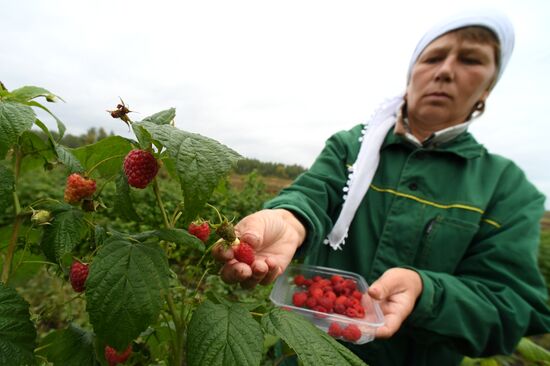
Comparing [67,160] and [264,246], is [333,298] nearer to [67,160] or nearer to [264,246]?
[264,246]

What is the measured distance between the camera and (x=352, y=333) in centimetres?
95

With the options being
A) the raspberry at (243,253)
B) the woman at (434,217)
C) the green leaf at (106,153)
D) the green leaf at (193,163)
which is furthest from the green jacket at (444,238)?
the green leaf at (193,163)

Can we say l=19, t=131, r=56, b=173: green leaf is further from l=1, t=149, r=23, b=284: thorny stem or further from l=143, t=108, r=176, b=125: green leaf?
l=143, t=108, r=176, b=125: green leaf

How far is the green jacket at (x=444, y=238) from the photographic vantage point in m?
1.04

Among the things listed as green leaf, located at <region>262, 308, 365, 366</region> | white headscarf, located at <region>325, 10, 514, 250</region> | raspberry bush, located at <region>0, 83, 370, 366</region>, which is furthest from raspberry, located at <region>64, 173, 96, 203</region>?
white headscarf, located at <region>325, 10, 514, 250</region>

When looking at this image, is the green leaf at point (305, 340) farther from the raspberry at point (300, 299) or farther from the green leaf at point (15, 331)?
the raspberry at point (300, 299)

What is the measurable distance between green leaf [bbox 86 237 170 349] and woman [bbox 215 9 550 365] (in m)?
0.46

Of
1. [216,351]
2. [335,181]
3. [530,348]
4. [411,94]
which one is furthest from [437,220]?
[216,351]

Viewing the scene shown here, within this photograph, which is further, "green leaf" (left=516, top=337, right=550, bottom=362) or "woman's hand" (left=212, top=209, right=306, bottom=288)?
"green leaf" (left=516, top=337, right=550, bottom=362)

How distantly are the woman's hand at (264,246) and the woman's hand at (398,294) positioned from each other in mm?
295

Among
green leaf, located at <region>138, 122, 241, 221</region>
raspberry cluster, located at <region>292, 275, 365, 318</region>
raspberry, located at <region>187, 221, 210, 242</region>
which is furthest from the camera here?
raspberry cluster, located at <region>292, 275, 365, 318</region>

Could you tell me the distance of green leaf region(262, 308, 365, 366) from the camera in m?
0.47

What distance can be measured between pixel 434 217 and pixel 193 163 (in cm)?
107

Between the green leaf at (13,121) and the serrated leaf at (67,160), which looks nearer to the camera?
the green leaf at (13,121)
